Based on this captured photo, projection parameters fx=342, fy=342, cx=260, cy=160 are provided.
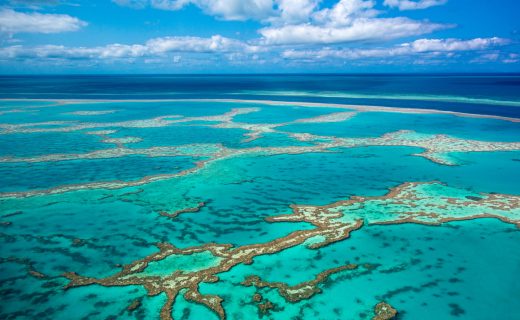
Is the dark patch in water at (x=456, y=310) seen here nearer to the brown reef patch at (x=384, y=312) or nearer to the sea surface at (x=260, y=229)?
the sea surface at (x=260, y=229)

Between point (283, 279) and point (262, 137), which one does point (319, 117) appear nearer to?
point (262, 137)

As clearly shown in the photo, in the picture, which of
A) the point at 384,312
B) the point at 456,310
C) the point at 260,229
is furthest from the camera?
Answer: the point at 260,229

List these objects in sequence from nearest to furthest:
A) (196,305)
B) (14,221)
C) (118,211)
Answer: (196,305)
(14,221)
(118,211)

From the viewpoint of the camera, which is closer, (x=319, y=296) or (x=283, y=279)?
(x=319, y=296)

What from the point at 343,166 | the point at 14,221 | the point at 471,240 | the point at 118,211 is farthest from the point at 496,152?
the point at 14,221

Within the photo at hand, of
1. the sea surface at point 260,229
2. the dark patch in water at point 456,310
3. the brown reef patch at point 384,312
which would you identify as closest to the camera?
the brown reef patch at point 384,312

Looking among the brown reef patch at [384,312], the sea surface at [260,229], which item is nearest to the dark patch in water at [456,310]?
the sea surface at [260,229]

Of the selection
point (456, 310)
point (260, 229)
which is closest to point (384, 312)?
point (456, 310)

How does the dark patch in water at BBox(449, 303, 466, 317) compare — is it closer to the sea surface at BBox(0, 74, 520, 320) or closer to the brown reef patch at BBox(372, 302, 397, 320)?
the sea surface at BBox(0, 74, 520, 320)

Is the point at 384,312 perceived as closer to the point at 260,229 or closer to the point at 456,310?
the point at 456,310
